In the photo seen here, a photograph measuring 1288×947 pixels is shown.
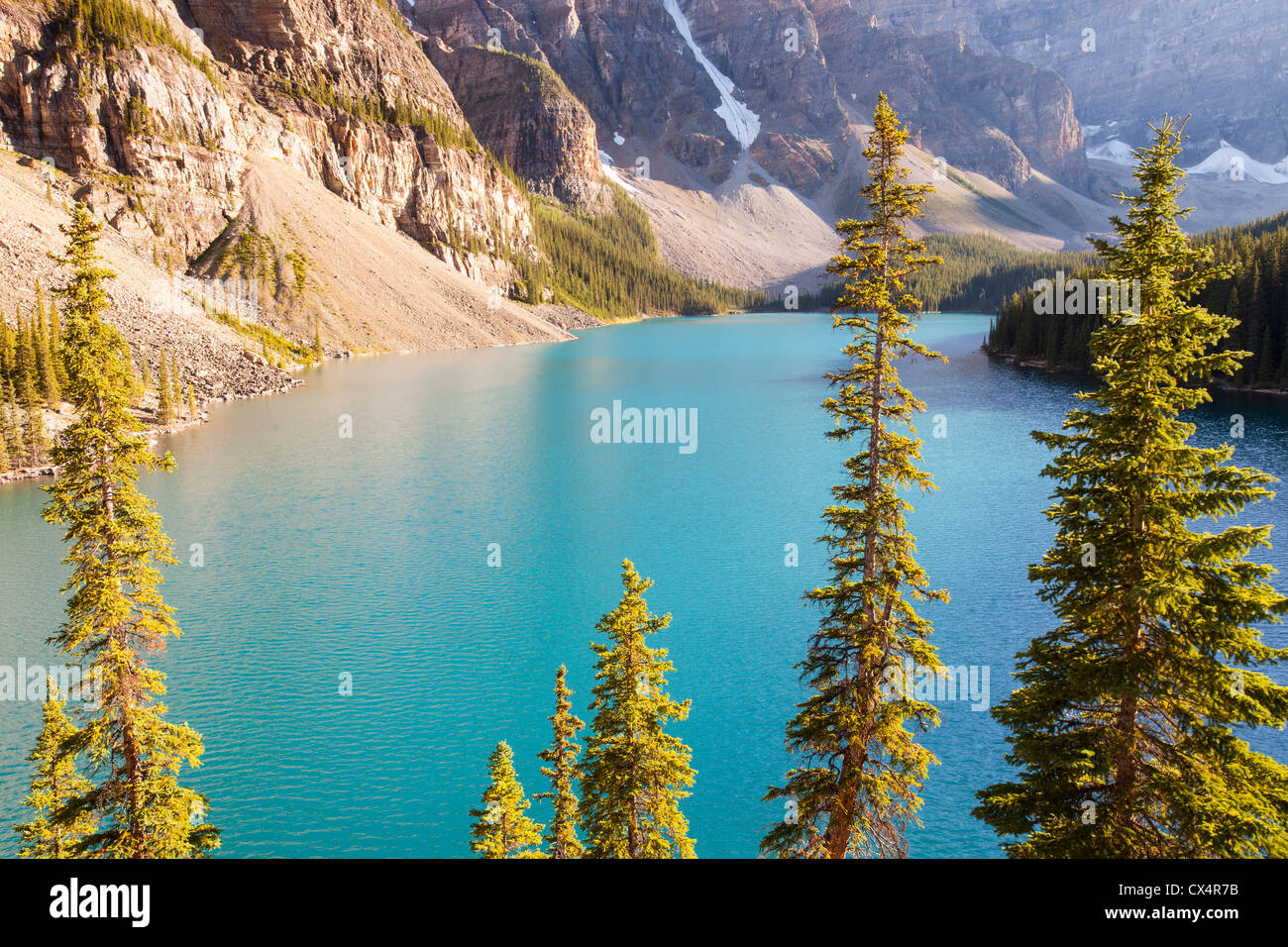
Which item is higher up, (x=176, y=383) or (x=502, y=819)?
(x=176, y=383)

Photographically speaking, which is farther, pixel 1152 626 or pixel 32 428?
pixel 32 428

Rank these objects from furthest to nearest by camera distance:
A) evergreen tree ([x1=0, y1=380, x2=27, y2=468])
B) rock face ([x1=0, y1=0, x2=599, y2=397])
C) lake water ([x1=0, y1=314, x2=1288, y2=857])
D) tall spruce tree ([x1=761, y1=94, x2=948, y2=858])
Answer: rock face ([x1=0, y1=0, x2=599, y2=397])
evergreen tree ([x1=0, y1=380, x2=27, y2=468])
lake water ([x1=0, y1=314, x2=1288, y2=857])
tall spruce tree ([x1=761, y1=94, x2=948, y2=858])

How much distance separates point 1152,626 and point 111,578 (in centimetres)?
1996

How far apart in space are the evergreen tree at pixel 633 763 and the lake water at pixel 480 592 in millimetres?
5849

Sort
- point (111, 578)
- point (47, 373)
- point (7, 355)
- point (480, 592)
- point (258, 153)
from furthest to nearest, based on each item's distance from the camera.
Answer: point (258, 153) < point (47, 373) < point (7, 355) < point (480, 592) < point (111, 578)

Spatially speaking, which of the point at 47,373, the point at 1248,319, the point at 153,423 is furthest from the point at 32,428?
the point at 1248,319

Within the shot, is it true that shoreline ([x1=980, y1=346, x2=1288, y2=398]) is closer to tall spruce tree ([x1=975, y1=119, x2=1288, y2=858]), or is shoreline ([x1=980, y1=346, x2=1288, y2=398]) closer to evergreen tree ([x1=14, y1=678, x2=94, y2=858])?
tall spruce tree ([x1=975, y1=119, x2=1288, y2=858])

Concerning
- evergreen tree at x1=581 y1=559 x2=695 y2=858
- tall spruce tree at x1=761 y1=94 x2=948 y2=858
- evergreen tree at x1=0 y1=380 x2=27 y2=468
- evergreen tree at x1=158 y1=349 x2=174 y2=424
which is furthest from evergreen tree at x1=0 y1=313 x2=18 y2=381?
tall spruce tree at x1=761 y1=94 x2=948 y2=858

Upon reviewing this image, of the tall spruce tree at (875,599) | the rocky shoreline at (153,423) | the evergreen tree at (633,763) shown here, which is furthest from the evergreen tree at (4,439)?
the tall spruce tree at (875,599)

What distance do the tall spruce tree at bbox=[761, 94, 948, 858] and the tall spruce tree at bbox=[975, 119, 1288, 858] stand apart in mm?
3724

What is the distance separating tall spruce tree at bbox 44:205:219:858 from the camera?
16.0 metres

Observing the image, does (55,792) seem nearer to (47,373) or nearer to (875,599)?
(875,599)

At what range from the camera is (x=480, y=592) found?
127ft
